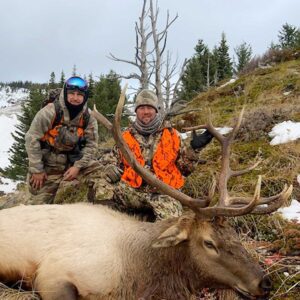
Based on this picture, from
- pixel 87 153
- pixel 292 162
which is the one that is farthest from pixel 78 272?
pixel 292 162

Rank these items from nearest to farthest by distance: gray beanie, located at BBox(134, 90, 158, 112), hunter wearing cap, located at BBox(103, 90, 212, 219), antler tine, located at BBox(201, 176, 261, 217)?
antler tine, located at BBox(201, 176, 261, 217) → hunter wearing cap, located at BBox(103, 90, 212, 219) → gray beanie, located at BBox(134, 90, 158, 112)

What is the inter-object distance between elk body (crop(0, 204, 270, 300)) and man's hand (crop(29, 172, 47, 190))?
1.92 meters

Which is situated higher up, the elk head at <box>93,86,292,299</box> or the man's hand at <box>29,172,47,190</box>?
the man's hand at <box>29,172,47,190</box>

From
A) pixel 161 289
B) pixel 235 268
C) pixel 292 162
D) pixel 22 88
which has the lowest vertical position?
pixel 161 289

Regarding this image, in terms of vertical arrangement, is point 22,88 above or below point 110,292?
above

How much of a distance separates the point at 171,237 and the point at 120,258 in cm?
51

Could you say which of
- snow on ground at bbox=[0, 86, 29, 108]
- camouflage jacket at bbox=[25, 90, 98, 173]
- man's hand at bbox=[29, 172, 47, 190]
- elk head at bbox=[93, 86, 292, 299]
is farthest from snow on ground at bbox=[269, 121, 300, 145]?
snow on ground at bbox=[0, 86, 29, 108]

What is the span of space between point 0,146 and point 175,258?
73.5m

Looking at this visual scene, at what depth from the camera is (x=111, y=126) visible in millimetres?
4125

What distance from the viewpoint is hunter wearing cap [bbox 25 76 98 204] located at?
595 centimetres

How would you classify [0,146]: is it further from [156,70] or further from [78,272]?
[78,272]

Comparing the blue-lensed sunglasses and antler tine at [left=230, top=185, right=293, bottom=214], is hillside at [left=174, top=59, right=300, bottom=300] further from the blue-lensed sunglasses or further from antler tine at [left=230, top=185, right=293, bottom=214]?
the blue-lensed sunglasses

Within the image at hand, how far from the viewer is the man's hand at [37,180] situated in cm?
612

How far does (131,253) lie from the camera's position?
3.97m
